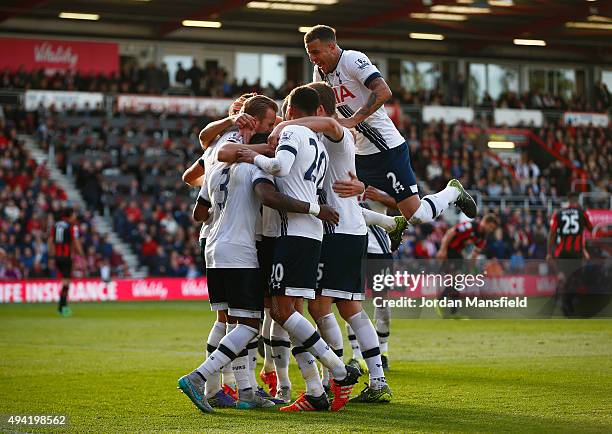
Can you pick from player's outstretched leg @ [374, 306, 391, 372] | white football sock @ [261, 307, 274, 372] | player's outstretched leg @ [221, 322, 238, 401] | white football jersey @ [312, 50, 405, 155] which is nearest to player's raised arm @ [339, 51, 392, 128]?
white football jersey @ [312, 50, 405, 155]

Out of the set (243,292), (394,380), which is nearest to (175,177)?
(394,380)

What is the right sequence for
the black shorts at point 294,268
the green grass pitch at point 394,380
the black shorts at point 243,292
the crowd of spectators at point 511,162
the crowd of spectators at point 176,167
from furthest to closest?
1. the crowd of spectators at point 511,162
2. the crowd of spectators at point 176,167
3. the black shorts at point 243,292
4. the black shorts at point 294,268
5. the green grass pitch at point 394,380

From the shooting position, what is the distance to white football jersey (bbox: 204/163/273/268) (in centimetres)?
802

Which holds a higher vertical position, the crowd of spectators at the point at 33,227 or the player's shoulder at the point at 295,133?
the player's shoulder at the point at 295,133

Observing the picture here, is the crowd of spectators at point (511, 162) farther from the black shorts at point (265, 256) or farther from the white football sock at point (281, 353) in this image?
the black shorts at point (265, 256)

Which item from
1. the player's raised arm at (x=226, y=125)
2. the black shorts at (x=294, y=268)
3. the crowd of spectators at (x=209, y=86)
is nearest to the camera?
the black shorts at (x=294, y=268)

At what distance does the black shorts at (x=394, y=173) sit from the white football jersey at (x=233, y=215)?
162 cm

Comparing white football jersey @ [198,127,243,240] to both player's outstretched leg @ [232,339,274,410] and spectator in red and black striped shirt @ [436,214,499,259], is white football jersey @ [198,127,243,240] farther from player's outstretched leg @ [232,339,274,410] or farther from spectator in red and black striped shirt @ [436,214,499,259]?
spectator in red and black striped shirt @ [436,214,499,259]

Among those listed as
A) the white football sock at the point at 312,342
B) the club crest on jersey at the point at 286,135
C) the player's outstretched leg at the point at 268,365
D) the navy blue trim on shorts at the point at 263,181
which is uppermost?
the club crest on jersey at the point at 286,135

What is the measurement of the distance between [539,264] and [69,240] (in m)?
11.7

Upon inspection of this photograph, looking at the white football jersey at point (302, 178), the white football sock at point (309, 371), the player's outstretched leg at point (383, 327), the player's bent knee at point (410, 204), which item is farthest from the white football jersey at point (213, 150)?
the player's outstretched leg at point (383, 327)

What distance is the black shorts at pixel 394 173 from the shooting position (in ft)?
30.8

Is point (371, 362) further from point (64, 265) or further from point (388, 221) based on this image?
point (64, 265)

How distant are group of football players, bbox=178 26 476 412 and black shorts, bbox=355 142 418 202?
3 cm
